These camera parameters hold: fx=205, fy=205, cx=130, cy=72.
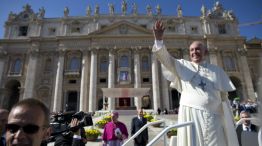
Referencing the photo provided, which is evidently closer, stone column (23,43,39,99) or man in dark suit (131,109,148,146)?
man in dark suit (131,109,148,146)

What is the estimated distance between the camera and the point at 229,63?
1412 inches

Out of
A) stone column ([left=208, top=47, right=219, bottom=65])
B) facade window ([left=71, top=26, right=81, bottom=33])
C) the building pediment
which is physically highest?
facade window ([left=71, top=26, right=81, bottom=33])

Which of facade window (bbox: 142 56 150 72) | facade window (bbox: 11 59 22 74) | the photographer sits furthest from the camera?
facade window (bbox: 142 56 150 72)

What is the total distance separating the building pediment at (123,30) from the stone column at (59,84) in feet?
22.6

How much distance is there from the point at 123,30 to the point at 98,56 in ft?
20.5

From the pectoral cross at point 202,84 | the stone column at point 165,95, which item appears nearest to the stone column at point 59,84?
the stone column at point 165,95

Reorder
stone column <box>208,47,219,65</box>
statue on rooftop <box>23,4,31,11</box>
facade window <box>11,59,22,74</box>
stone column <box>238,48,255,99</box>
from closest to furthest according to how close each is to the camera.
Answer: stone column <box>238,48,255,99</box>
facade window <box>11,59,22,74</box>
stone column <box>208,47,219,65</box>
statue on rooftop <box>23,4,31,11</box>

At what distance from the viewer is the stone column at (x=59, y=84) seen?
3130cm

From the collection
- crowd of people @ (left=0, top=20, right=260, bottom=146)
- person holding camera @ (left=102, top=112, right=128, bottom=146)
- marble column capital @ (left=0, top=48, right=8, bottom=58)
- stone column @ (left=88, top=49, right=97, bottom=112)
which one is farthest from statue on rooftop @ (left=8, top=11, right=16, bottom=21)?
crowd of people @ (left=0, top=20, right=260, bottom=146)

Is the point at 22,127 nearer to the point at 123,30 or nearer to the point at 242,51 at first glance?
the point at 123,30

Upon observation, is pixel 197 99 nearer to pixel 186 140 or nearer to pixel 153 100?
pixel 186 140

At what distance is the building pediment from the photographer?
3484 centimetres

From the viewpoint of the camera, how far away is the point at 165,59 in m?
3.33

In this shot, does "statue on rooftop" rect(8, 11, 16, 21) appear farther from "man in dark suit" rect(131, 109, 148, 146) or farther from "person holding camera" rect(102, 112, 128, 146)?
"person holding camera" rect(102, 112, 128, 146)
